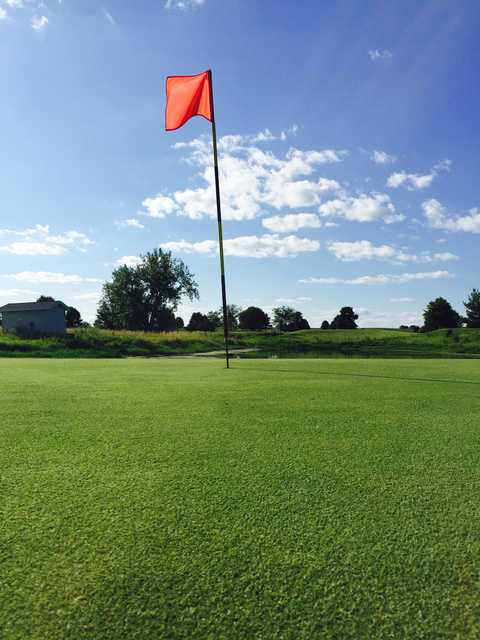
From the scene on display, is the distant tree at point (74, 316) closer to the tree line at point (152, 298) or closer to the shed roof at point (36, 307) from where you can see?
the tree line at point (152, 298)

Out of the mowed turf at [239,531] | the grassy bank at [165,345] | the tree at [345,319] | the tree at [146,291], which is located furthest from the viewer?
the tree at [345,319]

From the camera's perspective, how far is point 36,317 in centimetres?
3534

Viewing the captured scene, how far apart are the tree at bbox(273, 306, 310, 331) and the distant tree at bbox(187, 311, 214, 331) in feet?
64.0

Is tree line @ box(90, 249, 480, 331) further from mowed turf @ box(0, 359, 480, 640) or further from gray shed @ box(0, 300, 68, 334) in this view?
mowed turf @ box(0, 359, 480, 640)

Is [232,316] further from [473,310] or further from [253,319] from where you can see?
[473,310]

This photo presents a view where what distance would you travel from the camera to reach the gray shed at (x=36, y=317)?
3519 centimetres

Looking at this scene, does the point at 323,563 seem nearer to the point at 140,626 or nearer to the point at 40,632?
the point at 140,626

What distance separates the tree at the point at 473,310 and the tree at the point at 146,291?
145ft

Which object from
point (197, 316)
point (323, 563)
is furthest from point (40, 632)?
point (197, 316)

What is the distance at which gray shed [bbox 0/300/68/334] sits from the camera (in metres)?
35.2

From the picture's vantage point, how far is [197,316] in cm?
8838

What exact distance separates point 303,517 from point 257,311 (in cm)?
9491

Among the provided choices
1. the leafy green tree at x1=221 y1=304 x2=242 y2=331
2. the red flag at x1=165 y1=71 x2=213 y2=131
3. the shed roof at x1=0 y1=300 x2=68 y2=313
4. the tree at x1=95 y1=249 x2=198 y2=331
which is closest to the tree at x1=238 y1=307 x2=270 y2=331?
the leafy green tree at x1=221 y1=304 x2=242 y2=331

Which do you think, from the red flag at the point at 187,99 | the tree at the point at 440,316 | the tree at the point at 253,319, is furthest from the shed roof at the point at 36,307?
the tree at the point at 253,319
